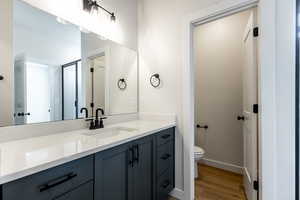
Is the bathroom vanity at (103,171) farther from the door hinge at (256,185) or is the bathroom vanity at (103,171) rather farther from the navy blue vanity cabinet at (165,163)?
the door hinge at (256,185)

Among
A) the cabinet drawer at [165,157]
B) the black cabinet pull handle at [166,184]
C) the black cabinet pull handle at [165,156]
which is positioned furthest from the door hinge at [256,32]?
the black cabinet pull handle at [166,184]

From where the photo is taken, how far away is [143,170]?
1450mm

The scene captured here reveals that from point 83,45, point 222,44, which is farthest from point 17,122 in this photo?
point 222,44

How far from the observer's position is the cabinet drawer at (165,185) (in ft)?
5.51

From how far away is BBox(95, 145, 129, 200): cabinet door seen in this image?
1.04m

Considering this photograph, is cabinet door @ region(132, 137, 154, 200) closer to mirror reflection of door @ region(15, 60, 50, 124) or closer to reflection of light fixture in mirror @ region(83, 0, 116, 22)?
mirror reflection of door @ region(15, 60, 50, 124)

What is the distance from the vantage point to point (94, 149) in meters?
0.98

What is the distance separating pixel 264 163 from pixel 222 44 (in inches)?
77.1

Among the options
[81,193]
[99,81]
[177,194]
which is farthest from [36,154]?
[177,194]

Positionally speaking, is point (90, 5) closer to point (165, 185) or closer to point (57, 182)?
point (57, 182)

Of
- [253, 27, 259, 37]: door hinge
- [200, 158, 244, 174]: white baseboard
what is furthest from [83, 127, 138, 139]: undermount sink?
[200, 158, 244, 174]: white baseboard

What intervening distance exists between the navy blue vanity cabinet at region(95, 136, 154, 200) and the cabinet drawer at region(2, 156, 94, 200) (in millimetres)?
90

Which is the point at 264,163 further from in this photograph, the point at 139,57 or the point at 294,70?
the point at 139,57

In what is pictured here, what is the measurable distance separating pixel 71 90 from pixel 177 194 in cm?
165
